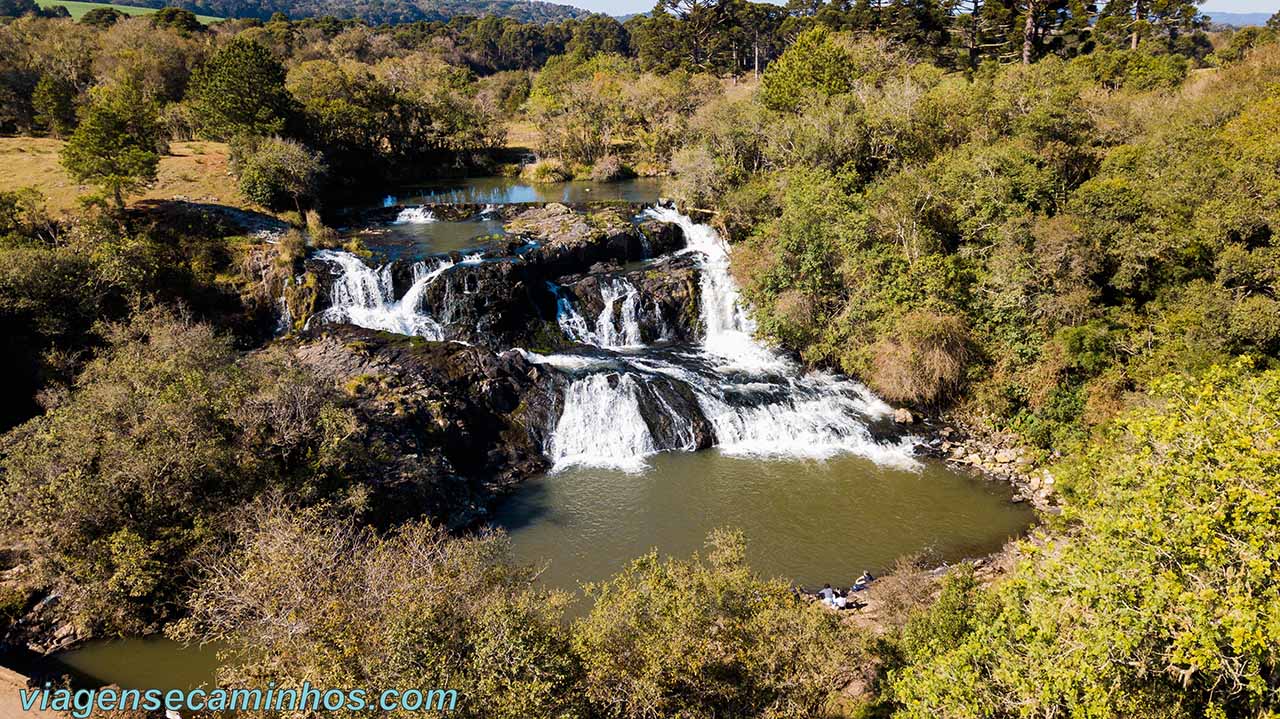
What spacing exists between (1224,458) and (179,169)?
51497 mm

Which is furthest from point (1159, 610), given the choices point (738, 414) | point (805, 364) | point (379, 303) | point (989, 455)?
point (379, 303)

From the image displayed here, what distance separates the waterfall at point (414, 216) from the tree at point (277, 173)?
556 centimetres

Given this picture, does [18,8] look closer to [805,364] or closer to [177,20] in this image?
[177,20]

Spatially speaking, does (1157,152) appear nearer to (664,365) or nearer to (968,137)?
(968,137)

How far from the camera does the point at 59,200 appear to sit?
32.2m

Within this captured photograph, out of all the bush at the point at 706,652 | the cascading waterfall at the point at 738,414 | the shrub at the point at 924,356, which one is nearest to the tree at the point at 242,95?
the cascading waterfall at the point at 738,414

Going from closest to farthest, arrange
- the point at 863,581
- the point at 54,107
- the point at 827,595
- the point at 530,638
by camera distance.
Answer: the point at 530,638
the point at 827,595
the point at 863,581
the point at 54,107

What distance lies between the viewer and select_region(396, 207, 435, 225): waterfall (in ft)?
141

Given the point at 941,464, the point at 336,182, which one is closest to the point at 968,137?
the point at 941,464

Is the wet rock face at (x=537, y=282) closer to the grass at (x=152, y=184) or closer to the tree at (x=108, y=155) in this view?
the tree at (x=108, y=155)

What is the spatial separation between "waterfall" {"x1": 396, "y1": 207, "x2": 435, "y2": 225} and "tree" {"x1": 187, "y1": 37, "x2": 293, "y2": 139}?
386 inches

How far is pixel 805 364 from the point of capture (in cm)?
3016

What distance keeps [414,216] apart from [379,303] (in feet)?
49.5

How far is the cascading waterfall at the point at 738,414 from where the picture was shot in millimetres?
25594
